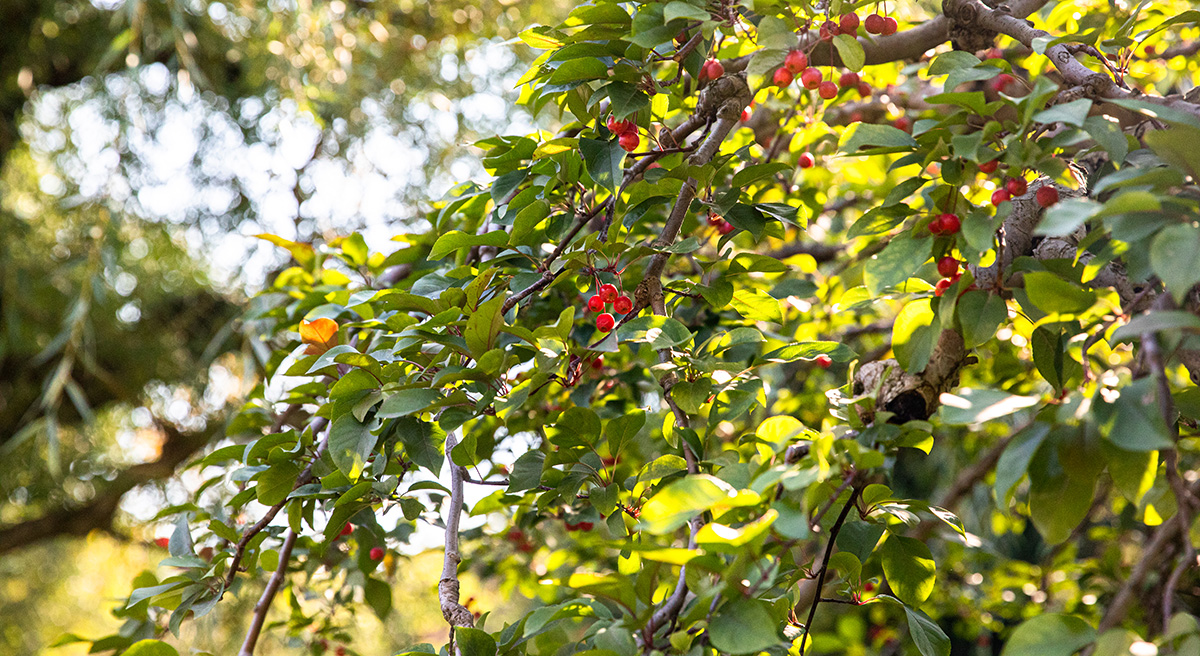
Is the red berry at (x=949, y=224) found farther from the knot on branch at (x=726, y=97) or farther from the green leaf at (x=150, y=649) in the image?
the green leaf at (x=150, y=649)

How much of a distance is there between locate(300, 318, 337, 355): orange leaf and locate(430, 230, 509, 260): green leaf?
6.2 inches

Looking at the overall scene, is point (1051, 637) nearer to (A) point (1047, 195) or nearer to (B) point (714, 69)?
(A) point (1047, 195)

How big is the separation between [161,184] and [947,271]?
2.53 m

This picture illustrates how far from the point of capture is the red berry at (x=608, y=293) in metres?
0.77

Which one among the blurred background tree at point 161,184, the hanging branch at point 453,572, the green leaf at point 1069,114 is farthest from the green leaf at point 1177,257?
the blurred background tree at point 161,184

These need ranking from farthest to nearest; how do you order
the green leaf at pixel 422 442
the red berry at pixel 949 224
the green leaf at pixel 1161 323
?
the green leaf at pixel 422 442 → the red berry at pixel 949 224 → the green leaf at pixel 1161 323

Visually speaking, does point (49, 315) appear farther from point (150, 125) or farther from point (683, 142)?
point (683, 142)

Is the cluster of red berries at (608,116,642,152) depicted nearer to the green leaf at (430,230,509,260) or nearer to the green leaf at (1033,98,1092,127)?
the green leaf at (430,230,509,260)

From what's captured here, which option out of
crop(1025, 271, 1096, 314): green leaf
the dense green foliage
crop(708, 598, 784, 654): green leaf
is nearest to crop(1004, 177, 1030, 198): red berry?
the dense green foliage

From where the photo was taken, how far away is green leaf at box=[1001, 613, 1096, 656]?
1.46 ft

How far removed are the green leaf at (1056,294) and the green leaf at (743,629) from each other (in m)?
0.28

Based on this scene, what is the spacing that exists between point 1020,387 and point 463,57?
186cm

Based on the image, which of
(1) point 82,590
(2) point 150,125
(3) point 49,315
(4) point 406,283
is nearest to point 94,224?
(2) point 150,125

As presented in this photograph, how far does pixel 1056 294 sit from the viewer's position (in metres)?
0.51
